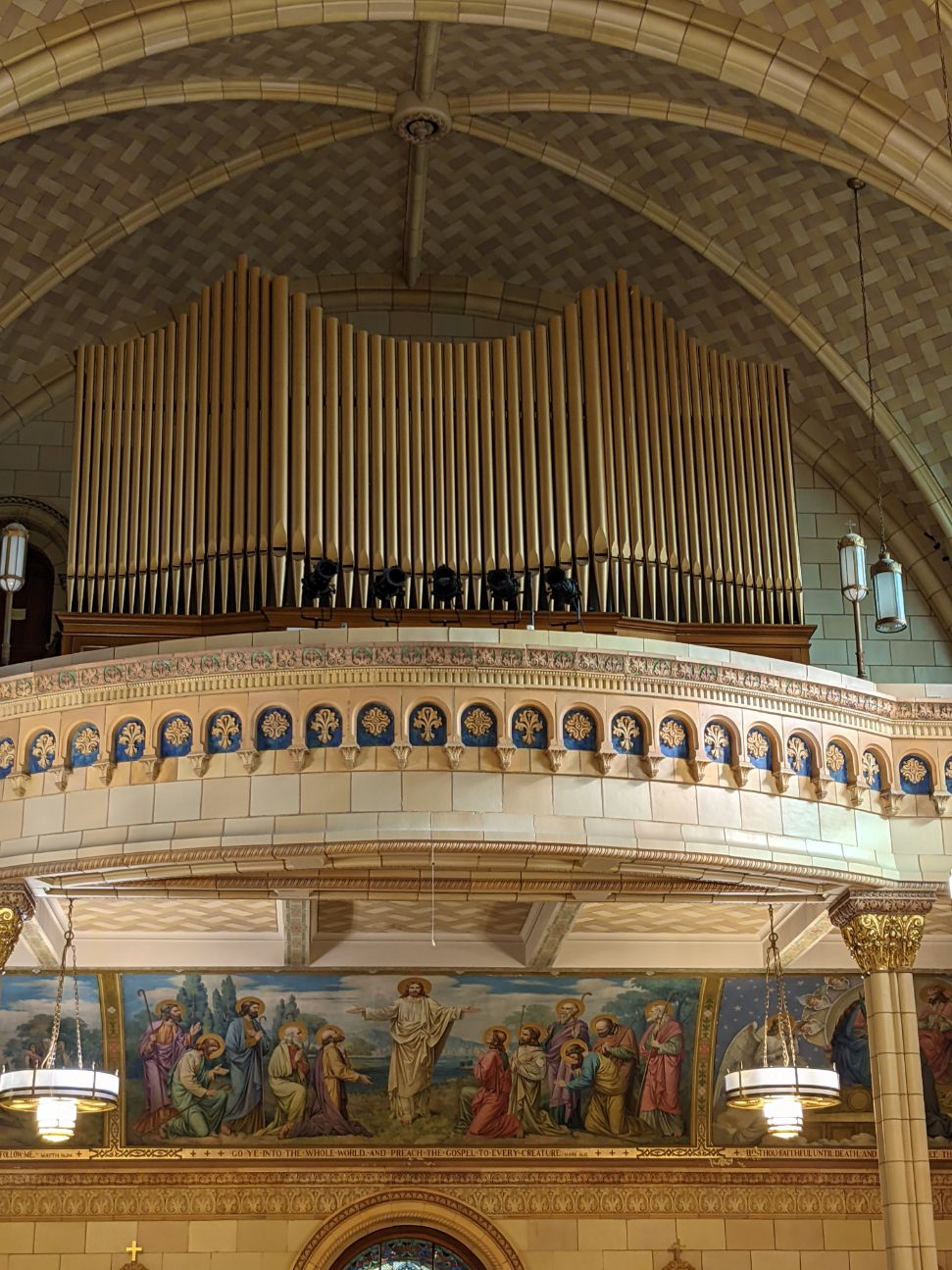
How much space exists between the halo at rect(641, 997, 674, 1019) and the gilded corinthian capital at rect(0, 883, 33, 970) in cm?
577

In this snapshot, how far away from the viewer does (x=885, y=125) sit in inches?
467

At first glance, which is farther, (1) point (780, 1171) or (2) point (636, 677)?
(1) point (780, 1171)

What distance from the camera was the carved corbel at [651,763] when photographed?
11.2m

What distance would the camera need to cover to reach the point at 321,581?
12.0 meters

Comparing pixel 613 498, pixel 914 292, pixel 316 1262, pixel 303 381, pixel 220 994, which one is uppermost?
pixel 914 292

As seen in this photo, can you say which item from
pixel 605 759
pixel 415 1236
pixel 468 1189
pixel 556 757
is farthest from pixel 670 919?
pixel 415 1236

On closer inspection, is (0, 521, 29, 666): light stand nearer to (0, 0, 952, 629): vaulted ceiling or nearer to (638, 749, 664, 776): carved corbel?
(0, 0, 952, 629): vaulted ceiling

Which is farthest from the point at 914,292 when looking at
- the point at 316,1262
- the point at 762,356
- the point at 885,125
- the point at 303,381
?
the point at 316,1262

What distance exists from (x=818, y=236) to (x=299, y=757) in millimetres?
6839

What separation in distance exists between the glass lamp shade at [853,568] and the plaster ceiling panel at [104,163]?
533 cm

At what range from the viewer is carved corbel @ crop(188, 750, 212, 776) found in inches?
437

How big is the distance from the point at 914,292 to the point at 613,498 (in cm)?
344

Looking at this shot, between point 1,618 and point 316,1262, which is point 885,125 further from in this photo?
point 316,1262

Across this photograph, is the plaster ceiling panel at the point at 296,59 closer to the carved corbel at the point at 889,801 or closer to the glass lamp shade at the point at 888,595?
the glass lamp shade at the point at 888,595
